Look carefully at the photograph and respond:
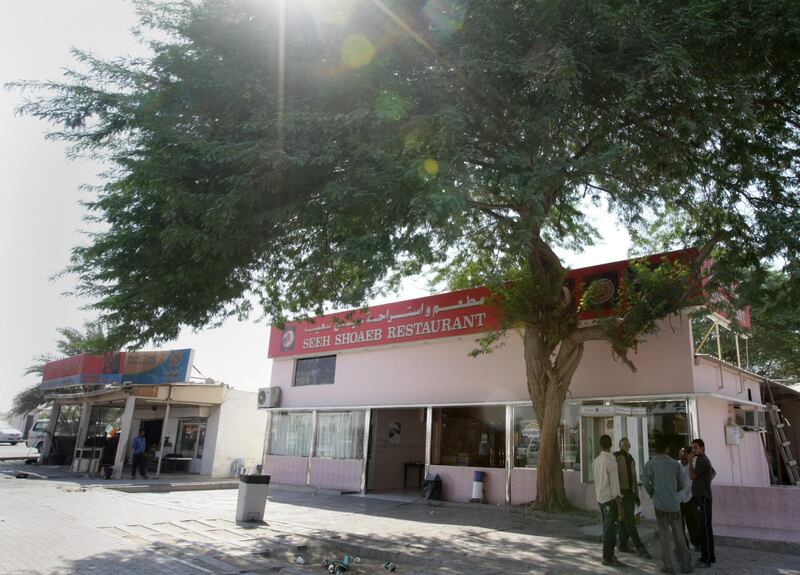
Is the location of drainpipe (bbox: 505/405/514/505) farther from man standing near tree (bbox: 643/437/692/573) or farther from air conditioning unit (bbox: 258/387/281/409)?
air conditioning unit (bbox: 258/387/281/409)

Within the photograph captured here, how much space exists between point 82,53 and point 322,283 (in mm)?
6255

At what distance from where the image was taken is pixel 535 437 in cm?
1365

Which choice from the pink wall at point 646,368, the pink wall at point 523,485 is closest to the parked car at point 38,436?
the pink wall at point 523,485

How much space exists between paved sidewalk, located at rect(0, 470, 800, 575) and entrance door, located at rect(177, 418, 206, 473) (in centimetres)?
1017

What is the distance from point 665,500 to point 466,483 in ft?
26.1

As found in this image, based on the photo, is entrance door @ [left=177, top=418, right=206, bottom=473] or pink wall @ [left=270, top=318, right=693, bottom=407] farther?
entrance door @ [left=177, top=418, right=206, bottom=473]

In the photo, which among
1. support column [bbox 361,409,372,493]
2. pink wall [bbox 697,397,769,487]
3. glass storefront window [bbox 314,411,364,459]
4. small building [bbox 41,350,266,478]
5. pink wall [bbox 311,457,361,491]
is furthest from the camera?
small building [bbox 41,350,266,478]

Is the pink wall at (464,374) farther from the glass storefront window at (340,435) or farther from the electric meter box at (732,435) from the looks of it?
the electric meter box at (732,435)

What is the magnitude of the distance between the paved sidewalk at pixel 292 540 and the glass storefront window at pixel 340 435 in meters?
3.49

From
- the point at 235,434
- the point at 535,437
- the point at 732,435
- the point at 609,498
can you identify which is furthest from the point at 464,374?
the point at 235,434

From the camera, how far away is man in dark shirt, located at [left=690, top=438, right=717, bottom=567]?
7801 mm

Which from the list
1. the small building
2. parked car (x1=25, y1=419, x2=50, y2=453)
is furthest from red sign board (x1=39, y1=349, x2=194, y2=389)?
parked car (x1=25, y1=419, x2=50, y2=453)

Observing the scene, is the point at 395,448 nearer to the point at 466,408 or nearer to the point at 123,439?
the point at 466,408

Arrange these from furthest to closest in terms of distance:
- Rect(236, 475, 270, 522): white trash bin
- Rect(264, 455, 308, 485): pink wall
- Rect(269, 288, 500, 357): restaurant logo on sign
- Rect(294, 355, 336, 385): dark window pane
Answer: Rect(294, 355, 336, 385): dark window pane < Rect(264, 455, 308, 485): pink wall < Rect(269, 288, 500, 357): restaurant logo on sign < Rect(236, 475, 270, 522): white trash bin
